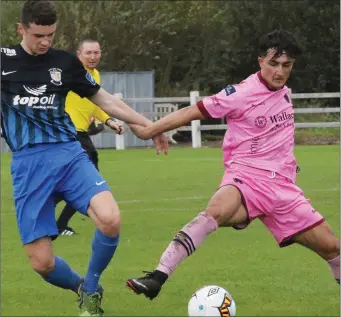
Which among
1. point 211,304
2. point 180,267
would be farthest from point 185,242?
point 180,267

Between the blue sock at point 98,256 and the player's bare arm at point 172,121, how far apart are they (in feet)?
2.67

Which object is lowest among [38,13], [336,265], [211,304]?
[336,265]

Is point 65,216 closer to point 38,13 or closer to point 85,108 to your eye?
point 85,108

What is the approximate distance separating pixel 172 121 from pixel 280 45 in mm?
962

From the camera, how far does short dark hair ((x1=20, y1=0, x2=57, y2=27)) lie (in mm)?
7504

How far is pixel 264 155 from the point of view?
775 centimetres

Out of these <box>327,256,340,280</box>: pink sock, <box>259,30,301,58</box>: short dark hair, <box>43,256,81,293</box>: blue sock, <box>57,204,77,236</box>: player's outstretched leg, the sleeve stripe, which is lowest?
<box>57,204,77,236</box>: player's outstretched leg

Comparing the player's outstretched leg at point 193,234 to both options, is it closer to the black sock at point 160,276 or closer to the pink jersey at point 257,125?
the black sock at point 160,276

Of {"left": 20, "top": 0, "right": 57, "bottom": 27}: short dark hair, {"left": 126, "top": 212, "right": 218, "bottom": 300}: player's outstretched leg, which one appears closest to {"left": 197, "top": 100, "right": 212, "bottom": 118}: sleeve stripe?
{"left": 126, "top": 212, "right": 218, "bottom": 300}: player's outstretched leg

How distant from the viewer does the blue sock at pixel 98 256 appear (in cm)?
770

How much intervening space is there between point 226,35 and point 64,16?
6.71 metres

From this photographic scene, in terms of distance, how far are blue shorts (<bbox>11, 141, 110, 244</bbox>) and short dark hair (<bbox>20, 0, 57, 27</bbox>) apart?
888 millimetres

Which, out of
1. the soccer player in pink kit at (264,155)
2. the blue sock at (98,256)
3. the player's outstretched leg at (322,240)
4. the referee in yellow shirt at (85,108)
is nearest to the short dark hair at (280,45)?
the soccer player in pink kit at (264,155)

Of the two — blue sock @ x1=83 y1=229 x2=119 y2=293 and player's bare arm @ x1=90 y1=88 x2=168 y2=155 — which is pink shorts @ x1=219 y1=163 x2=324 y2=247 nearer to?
player's bare arm @ x1=90 y1=88 x2=168 y2=155
